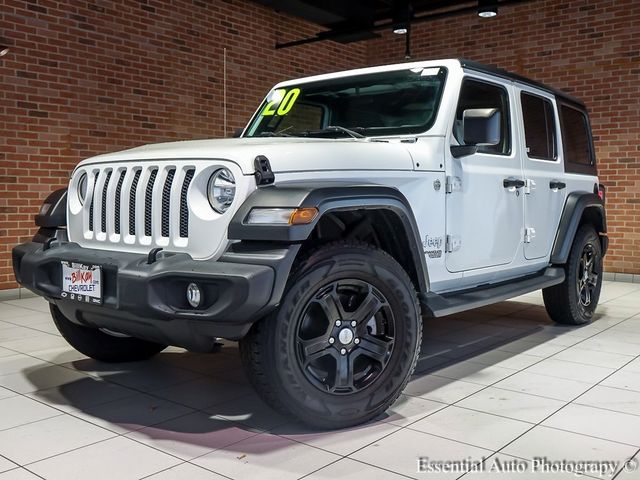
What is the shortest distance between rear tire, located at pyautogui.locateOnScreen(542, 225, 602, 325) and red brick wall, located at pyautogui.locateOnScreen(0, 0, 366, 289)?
468 cm

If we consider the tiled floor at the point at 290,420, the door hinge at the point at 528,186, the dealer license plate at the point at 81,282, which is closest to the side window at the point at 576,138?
the door hinge at the point at 528,186

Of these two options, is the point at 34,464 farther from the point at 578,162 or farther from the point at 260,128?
the point at 578,162

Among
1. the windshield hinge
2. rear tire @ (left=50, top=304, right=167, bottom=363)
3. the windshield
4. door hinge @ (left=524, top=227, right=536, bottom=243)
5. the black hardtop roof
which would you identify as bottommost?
rear tire @ (left=50, top=304, right=167, bottom=363)

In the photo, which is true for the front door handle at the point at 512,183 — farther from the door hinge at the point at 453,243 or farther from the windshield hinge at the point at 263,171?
the windshield hinge at the point at 263,171

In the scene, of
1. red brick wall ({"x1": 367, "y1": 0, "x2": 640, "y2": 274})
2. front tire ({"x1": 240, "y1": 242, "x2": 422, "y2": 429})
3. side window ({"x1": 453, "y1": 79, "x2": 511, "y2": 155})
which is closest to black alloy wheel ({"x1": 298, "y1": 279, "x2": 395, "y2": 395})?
front tire ({"x1": 240, "y1": 242, "x2": 422, "y2": 429})

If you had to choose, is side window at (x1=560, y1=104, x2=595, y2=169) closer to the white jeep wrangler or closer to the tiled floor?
the white jeep wrangler

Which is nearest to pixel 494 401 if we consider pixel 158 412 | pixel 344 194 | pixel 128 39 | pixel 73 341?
pixel 344 194

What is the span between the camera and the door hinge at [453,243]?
328 cm

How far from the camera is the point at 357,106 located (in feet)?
12.3

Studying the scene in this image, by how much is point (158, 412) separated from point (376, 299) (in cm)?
117

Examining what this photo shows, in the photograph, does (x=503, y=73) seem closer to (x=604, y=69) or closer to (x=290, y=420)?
(x=290, y=420)

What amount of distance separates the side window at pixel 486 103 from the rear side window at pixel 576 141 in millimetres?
995

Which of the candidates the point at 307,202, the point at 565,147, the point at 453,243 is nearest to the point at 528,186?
the point at 565,147

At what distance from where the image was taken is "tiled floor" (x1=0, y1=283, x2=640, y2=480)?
2328mm
